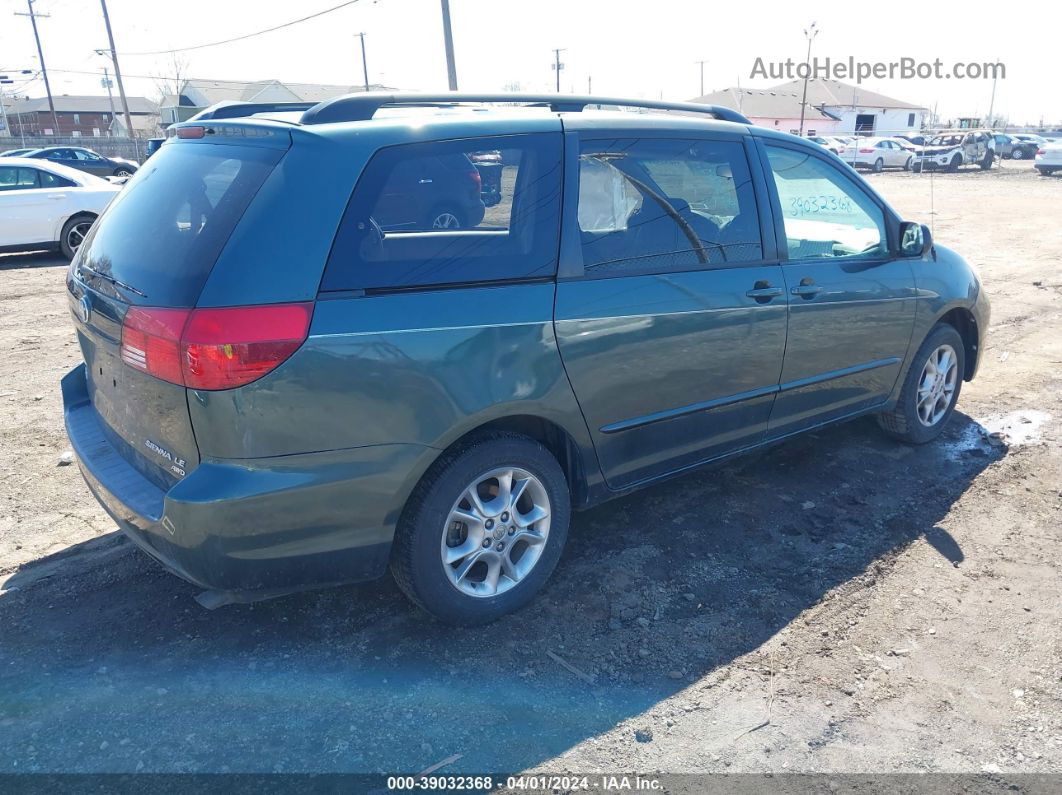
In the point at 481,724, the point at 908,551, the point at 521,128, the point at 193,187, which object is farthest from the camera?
the point at 908,551

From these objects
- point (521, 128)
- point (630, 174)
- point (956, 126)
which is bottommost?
point (956, 126)

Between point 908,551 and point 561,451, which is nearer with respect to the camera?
point 561,451

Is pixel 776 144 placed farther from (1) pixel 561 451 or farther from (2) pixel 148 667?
(2) pixel 148 667

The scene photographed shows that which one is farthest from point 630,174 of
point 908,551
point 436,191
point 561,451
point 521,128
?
point 908,551

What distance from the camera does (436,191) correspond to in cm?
302

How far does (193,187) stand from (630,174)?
1.74 meters

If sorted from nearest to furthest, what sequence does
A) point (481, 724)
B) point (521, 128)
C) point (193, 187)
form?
point (481, 724) < point (193, 187) < point (521, 128)

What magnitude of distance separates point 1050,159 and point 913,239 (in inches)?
1391

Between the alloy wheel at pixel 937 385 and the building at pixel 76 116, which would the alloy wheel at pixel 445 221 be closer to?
the alloy wheel at pixel 937 385

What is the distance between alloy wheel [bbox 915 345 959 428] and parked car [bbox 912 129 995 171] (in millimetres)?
36135

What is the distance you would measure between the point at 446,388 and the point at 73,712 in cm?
165

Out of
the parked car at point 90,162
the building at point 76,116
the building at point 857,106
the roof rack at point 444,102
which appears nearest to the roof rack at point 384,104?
the roof rack at point 444,102

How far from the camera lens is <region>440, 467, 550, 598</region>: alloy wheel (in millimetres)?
3092

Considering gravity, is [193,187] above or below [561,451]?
above
